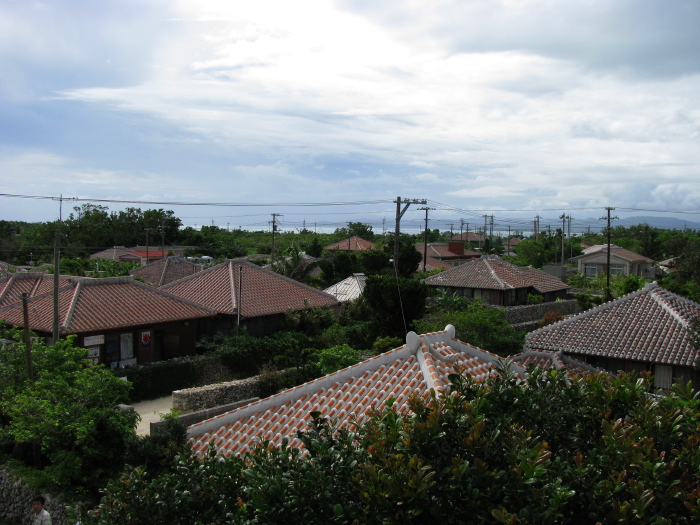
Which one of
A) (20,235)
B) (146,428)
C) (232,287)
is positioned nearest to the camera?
(146,428)

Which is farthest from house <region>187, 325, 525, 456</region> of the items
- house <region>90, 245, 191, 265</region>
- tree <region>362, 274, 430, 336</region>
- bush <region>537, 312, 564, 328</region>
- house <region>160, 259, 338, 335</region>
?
house <region>90, 245, 191, 265</region>

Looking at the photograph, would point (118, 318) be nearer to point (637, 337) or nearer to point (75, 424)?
point (75, 424)

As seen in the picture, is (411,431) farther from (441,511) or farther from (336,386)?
(336,386)

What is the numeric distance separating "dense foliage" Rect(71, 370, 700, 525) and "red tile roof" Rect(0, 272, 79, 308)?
84.6 feet

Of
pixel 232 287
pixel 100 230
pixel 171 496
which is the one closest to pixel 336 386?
pixel 171 496

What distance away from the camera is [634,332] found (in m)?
21.0

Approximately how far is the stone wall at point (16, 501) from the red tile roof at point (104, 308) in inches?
365

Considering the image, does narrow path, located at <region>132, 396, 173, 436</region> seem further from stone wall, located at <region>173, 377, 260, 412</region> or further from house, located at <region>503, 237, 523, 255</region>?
house, located at <region>503, 237, 523, 255</region>

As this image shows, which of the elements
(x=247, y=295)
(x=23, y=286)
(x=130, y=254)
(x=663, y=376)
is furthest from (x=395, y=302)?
(x=130, y=254)

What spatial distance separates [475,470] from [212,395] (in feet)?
55.4

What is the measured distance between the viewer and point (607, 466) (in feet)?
17.4

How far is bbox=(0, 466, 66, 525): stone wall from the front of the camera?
13048 millimetres

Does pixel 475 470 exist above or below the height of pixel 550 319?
above

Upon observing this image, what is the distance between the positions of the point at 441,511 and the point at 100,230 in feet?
293
